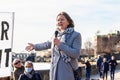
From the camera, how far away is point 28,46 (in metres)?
5.66

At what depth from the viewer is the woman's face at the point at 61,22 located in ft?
17.9

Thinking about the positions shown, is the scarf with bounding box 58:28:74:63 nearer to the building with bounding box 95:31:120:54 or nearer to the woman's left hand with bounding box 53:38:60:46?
the woman's left hand with bounding box 53:38:60:46

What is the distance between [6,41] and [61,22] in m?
0.60

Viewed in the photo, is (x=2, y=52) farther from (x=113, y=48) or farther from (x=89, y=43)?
(x=89, y=43)

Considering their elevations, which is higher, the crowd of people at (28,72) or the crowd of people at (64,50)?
the crowd of people at (64,50)

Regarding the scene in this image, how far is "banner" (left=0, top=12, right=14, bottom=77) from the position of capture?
5250 millimetres

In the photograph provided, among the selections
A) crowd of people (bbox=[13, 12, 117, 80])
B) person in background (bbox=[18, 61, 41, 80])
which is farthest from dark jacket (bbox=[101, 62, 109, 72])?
crowd of people (bbox=[13, 12, 117, 80])

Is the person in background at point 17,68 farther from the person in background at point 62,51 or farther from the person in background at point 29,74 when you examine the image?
the person in background at point 62,51

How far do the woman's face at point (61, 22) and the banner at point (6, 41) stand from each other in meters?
0.48

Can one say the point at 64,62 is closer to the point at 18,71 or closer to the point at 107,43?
the point at 18,71

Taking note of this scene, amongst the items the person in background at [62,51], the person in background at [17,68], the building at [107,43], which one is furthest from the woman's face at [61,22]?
the building at [107,43]

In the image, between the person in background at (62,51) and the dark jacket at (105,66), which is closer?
the person in background at (62,51)

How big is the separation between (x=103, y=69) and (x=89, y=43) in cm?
6178

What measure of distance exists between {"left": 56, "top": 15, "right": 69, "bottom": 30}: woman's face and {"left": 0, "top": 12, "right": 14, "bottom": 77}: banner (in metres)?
0.48
